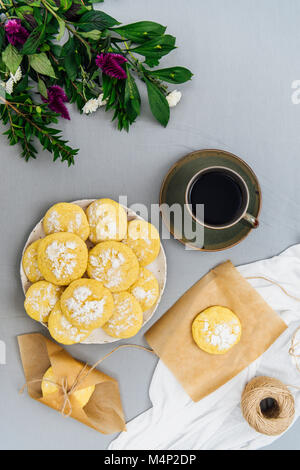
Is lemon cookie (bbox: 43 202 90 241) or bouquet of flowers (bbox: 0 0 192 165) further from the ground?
bouquet of flowers (bbox: 0 0 192 165)

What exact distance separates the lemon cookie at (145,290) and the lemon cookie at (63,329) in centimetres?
9

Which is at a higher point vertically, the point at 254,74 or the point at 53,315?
the point at 254,74

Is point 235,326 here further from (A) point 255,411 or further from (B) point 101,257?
(B) point 101,257

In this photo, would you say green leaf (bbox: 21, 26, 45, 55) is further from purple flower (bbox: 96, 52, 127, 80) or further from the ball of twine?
the ball of twine

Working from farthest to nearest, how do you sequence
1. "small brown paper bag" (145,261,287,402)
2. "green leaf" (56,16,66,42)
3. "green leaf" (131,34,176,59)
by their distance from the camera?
"small brown paper bag" (145,261,287,402) → "green leaf" (131,34,176,59) → "green leaf" (56,16,66,42)

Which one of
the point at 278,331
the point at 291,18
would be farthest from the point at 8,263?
the point at 291,18

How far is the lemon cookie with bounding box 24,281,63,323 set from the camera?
0.55 m

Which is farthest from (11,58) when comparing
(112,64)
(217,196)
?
(217,196)

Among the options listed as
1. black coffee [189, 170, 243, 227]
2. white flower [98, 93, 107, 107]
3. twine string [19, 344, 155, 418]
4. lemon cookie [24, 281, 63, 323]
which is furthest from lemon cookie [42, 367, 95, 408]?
white flower [98, 93, 107, 107]

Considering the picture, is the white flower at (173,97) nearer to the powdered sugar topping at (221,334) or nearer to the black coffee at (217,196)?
the black coffee at (217,196)

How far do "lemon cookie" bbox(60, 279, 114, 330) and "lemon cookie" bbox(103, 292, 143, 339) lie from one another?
16 mm

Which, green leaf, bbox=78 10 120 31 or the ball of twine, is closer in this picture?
green leaf, bbox=78 10 120 31

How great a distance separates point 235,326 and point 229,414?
0.16m
